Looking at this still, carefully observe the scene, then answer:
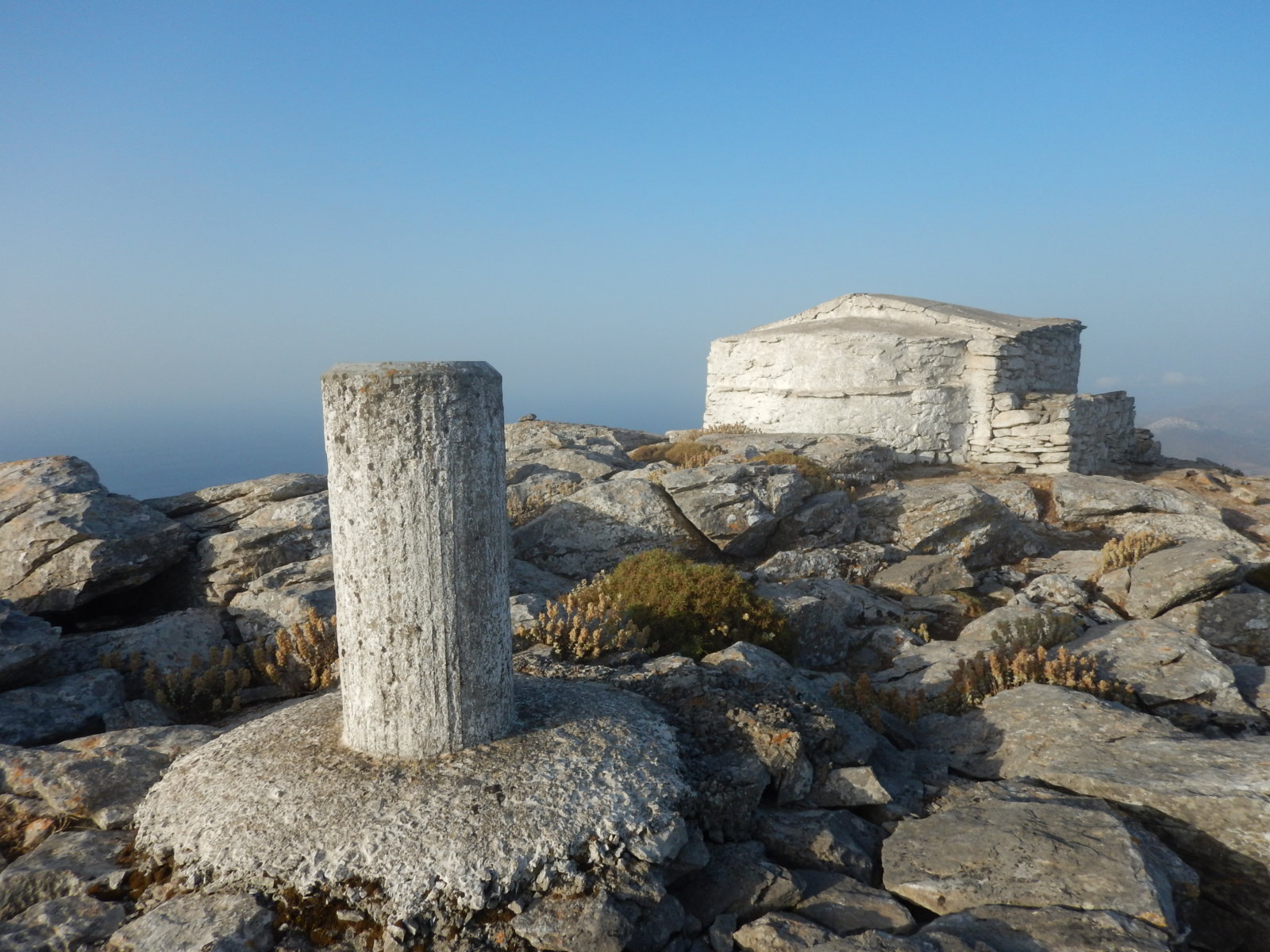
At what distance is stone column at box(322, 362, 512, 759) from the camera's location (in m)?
4.74

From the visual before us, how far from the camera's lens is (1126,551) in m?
12.1

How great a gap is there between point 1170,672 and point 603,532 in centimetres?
784

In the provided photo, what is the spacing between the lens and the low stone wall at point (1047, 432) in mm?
18094

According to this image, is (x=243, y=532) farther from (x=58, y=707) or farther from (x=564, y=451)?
(x=564, y=451)

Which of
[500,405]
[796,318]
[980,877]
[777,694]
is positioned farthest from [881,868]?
[796,318]

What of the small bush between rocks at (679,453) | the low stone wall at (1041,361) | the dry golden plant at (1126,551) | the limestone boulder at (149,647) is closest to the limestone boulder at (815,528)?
the small bush between rocks at (679,453)

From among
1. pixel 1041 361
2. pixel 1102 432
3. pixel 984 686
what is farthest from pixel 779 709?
pixel 1102 432

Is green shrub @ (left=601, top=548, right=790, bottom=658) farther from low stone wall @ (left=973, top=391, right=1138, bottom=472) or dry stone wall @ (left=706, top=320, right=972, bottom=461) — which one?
low stone wall @ (left=973, top=391, right=1138, bottom=472)

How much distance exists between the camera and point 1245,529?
1520cm

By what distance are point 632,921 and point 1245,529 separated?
54.4 feet

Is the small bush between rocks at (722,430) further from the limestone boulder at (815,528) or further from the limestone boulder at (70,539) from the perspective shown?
the limestone boulder at (70,539)

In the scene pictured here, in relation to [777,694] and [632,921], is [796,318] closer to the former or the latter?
[777,694]

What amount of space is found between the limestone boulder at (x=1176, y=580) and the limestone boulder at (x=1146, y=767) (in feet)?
14.8

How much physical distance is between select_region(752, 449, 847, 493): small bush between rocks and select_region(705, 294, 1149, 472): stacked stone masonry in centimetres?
368
